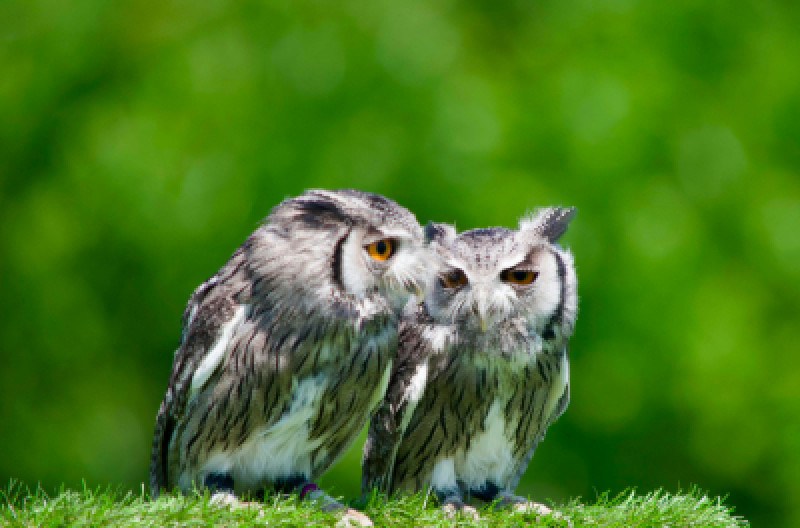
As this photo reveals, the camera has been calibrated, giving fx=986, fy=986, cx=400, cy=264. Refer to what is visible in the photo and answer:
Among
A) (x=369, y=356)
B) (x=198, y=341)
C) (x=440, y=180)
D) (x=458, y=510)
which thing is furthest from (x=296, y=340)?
(x=440, y=180)

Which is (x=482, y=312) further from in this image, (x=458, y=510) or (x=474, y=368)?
(x=458, y=510)

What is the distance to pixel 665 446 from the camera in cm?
602

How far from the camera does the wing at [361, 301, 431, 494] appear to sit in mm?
3286

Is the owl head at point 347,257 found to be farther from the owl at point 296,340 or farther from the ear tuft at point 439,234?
the ear tuft at point 439,234

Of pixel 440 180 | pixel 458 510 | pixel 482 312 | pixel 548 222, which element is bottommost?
pixel 458 510

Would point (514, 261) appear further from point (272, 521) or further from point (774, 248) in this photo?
point (774, 248)

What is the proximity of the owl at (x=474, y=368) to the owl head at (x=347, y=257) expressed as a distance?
0.21 m

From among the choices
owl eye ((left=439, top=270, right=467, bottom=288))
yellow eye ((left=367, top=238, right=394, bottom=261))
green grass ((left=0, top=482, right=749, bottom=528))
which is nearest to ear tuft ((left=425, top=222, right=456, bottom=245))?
owl eye ((left=439, top=270, right=467, bottom=288))

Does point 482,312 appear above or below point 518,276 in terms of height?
below

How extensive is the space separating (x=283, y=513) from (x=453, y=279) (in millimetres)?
967

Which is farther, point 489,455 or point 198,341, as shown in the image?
point 489,455

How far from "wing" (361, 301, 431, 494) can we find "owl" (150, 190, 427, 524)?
6.6 inches

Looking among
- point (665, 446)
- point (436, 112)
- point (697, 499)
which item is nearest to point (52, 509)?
point (697, 499)

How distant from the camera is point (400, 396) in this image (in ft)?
10.8
